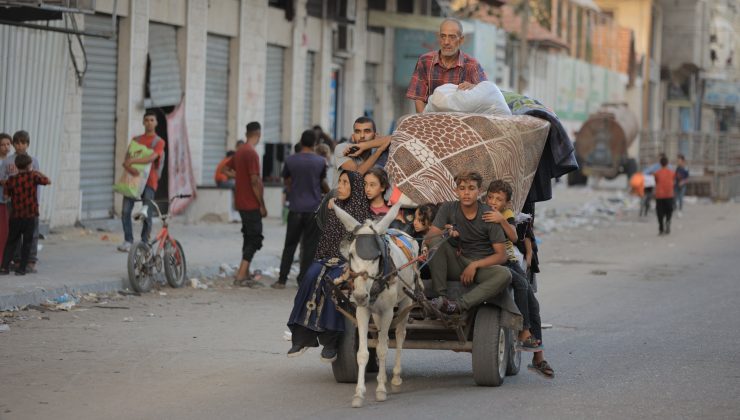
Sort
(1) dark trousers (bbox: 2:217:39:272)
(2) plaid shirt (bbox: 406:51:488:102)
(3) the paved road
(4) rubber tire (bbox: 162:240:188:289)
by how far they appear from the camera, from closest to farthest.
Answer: (3) the paved road
(2) plaid shirt (bbox: 406:51:488:102)
(1) dark trousers (bbox: 2:217:39:272)
(4) rubber tire (bbox: 162:240:188:289)

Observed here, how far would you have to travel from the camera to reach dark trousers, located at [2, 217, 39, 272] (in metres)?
15.0

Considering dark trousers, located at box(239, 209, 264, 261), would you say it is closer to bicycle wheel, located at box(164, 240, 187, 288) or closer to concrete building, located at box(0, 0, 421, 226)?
bicycle wheel, located at box(164, 240, 187, 288)

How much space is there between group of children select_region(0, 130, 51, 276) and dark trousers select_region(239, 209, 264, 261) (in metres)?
2.48

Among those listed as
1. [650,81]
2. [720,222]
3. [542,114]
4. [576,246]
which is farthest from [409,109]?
[650,81]

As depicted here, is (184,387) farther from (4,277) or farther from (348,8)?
(348,8)

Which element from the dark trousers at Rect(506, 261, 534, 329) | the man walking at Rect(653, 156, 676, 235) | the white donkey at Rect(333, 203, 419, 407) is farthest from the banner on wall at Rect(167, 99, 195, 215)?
the white donkey at Rect(333, 203, 419, 407)

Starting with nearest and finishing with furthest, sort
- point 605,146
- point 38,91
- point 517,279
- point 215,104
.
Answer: point 517,279 → point 38,91 → point 215,104 → point 605,146

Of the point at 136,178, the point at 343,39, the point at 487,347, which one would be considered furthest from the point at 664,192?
the point at 487,347

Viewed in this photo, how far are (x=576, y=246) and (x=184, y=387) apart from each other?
16.4m

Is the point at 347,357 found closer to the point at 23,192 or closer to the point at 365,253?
the point at 365,253

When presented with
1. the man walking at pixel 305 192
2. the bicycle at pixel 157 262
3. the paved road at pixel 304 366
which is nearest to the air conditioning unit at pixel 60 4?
the bicycle at pixel 157 262

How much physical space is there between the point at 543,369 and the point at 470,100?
81.8 inches

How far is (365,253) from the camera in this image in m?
8.27

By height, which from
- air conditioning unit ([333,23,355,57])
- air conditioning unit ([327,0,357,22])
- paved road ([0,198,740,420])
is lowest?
paved road ([0,198,740,420])
